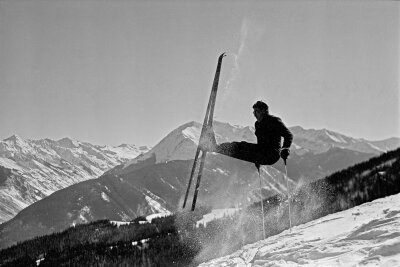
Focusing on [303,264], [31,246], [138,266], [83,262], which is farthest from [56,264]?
[303,264]

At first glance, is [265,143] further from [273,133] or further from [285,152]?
[285,152]

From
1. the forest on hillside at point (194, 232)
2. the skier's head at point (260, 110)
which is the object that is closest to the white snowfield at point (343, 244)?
the skier's head at point (260, 110)

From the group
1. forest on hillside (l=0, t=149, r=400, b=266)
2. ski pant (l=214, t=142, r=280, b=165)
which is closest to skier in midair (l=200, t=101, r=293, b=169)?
ski pant (l=214, t=142, r=280, b=165)

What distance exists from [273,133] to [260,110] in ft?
2.87

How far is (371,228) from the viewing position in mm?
9602

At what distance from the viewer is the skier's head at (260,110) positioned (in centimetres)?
1293

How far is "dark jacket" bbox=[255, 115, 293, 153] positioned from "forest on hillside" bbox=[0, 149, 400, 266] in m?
4.82

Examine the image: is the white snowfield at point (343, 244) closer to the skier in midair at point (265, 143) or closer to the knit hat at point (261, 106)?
the skier in midair at point (265, 143)

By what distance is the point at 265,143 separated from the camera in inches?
500

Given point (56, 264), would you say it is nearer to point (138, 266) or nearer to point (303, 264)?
point (138, 266)

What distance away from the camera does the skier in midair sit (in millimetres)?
12508

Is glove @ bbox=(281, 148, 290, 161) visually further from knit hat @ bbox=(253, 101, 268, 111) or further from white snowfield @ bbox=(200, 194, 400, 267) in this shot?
white snowfield @ bbox=(200, 194, 400, 267)

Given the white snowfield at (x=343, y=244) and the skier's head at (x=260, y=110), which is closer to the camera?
the white snowfield at (x=343, y=244)

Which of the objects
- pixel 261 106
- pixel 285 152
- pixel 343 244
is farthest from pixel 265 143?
pixel 343 244
